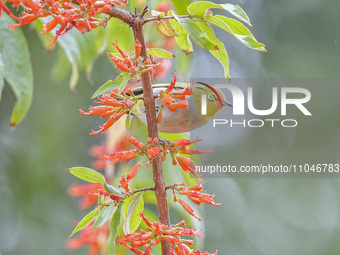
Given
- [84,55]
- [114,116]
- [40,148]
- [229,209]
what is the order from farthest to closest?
[229,209] < [40,148] < [84,55] < [114,116]

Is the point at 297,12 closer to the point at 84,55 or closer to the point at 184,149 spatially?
the point at 84,55

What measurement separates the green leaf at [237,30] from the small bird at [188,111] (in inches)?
2.4

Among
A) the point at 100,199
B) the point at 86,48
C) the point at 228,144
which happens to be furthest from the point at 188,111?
the point at 228,144

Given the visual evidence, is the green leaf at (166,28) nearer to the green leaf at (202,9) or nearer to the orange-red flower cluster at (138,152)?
the green leaf at (202,9)

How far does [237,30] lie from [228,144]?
2.27 m

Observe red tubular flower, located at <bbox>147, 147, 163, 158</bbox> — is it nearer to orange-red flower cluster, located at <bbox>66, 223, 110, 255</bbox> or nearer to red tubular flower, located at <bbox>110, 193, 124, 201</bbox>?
red tubular flower, located at <bbox>110, 193, 124, 201</bbox>

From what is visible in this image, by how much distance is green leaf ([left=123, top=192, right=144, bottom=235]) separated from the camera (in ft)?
2.03

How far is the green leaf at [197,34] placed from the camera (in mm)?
594

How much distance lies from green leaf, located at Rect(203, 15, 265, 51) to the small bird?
6 cm

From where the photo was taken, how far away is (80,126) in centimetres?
301

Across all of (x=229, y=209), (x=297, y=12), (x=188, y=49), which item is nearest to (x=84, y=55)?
(x=188, y=49)

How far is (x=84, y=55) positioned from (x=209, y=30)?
577 mm

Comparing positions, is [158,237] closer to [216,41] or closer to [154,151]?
[154,151]

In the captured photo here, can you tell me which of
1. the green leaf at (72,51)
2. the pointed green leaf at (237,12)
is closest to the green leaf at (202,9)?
the pointed green leaf at (237,12)
